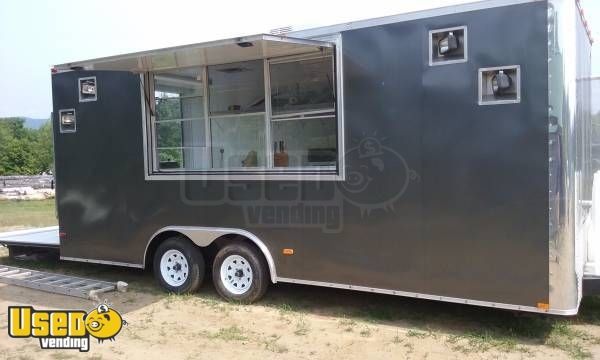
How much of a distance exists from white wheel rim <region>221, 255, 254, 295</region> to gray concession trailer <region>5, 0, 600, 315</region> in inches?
0.7

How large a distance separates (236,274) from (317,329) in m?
1.29

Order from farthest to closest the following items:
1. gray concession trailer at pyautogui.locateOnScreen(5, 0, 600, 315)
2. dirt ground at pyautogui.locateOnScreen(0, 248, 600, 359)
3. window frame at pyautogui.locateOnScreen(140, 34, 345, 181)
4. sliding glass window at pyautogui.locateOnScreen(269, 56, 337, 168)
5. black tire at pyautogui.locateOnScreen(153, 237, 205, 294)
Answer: black tire at pyautogui.locateOnScreen(153, 237, 205, 294)
sliding glass window at pyautogui.locateOnScreen(269, 56, 337, 168)
window frame at pyautogui.locateOnScreen(140, 34, 345, 181)
dirt ground at pyautogui.locateOnScreen(0, 248, 600, 359)
gray concession trailer at pyautogui.locateOnScreen(5, 0, 600, 315)

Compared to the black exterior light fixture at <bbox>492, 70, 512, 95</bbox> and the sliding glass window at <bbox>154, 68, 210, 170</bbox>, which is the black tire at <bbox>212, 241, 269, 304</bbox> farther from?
the black exterior light fixture at <bbox>492, 70, 512, 95</bbox>

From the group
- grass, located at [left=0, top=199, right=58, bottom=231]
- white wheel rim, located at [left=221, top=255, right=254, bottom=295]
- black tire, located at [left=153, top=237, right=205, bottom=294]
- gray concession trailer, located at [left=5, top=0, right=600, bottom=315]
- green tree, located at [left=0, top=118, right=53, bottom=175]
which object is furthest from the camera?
green tree, located at [left=0, top=118, right=53, bottom=175]

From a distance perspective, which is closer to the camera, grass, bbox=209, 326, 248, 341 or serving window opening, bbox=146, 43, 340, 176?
grass, bbox=209, 326, 248, 341

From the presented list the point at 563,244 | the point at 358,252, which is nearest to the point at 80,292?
the point at 358,252

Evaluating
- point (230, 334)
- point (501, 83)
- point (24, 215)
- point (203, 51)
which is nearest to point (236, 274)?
point (230, 334)

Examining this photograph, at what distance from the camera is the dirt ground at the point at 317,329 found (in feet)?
15.1

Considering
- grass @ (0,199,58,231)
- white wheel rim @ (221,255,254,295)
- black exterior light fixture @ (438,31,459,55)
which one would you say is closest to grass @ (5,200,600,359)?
white wheel rim @ (221,255,254,295)

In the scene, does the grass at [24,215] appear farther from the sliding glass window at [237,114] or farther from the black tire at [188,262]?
the sliding glass window at [237,114]

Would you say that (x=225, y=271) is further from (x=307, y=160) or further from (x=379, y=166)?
(x=379, y=166)

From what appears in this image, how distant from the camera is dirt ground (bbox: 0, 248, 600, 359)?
4.59m

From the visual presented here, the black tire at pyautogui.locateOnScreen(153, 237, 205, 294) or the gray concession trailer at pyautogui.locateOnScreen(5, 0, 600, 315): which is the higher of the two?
the gray concession trailer at pyautogui.locateOnScreen(5, 0, 600, 315)

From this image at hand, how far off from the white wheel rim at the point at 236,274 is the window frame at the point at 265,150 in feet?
2.98
